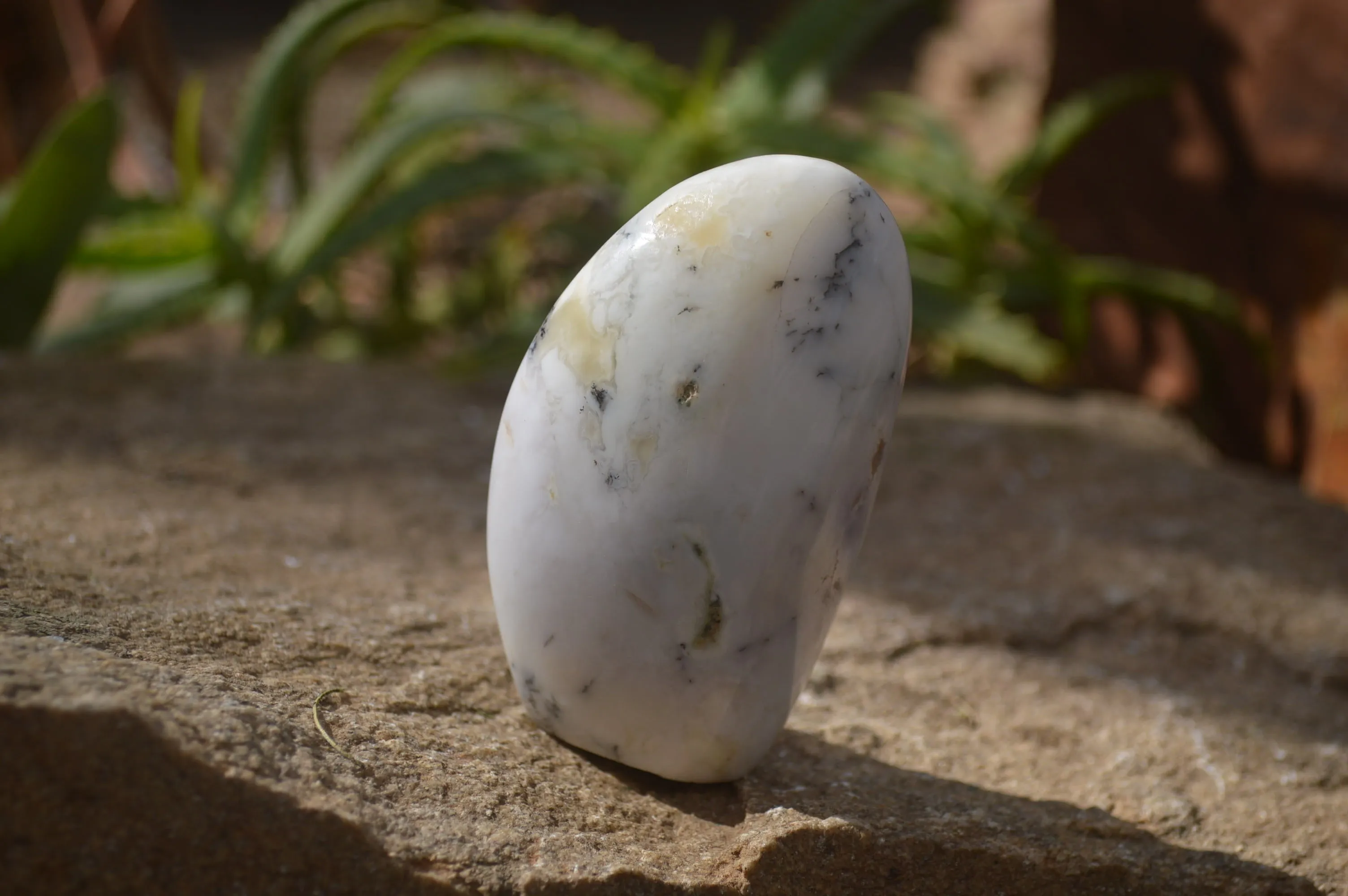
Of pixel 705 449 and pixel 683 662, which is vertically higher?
pixel 705 449

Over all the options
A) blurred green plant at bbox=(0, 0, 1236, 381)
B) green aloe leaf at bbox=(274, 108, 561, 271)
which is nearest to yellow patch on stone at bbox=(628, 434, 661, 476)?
blurred green plant at bbox=(0, 0, 1236, 381)

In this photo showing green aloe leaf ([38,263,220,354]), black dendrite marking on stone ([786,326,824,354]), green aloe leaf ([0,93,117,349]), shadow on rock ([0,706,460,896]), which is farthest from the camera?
green aloe leaf ([38,263,220,354])

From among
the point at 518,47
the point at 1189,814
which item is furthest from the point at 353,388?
the point at 1189,814

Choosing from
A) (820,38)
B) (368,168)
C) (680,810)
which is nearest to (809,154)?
(820,38)

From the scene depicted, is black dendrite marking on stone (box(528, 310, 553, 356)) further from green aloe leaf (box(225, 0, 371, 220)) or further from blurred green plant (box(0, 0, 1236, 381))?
green aloe leaf (box(225, 0, 371, 220))

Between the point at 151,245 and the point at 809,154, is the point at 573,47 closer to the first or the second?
the point at 809,154

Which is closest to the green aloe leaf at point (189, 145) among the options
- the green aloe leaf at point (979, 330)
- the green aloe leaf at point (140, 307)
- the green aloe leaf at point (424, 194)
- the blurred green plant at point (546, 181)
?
the blurred green plant at point (546, 181)
